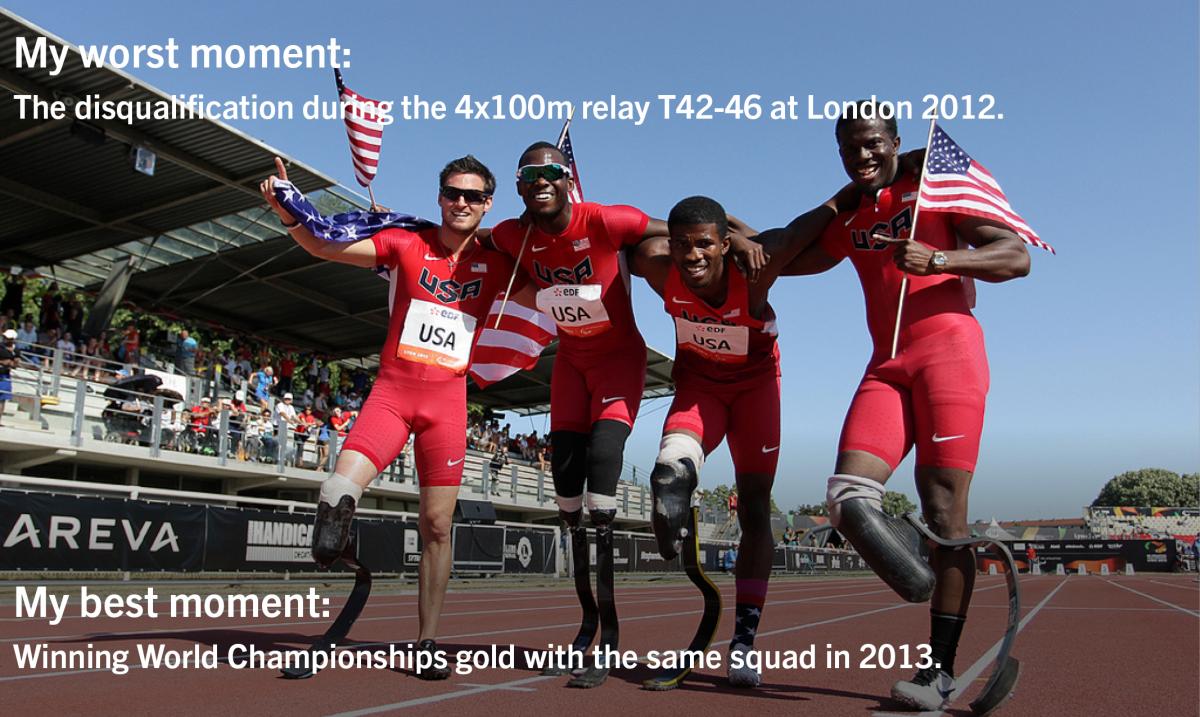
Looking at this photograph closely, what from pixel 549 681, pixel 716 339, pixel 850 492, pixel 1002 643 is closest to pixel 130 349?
pixel 549 681

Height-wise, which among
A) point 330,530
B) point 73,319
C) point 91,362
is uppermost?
point 73,319

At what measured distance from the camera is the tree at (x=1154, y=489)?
11200cm

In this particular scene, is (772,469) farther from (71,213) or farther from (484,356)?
(71,213)

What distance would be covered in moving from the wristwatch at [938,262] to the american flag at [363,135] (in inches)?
148

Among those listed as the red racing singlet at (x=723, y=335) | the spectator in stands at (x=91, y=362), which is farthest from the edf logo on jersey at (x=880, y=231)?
the spectator in stands at (x=91, y=362)

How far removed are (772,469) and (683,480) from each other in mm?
687

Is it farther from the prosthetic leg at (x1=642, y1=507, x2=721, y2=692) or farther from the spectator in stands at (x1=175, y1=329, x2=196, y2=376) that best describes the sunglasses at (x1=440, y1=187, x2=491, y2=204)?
the spectator in stands at (x1=175, y1=329, x2=196, y2=376)

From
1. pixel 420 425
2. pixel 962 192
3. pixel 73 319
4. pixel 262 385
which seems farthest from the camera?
pixel 262 385

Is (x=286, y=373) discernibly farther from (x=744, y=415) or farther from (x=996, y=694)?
(x=996, y=694)

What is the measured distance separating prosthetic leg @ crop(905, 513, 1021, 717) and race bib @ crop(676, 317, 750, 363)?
131 centimetres

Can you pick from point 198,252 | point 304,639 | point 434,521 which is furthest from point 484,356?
point 198,252

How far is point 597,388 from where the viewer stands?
471cm

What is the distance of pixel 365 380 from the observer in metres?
31.0

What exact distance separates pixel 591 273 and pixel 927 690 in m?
2.47
